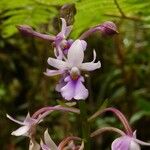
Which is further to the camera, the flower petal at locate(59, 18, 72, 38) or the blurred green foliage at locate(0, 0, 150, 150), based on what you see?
the blurred green foliage at locate(0, 0, 150, 150)

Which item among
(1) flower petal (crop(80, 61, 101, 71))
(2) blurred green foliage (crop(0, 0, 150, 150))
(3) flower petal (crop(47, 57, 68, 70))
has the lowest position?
(2) blurred green foliage (crop(0, 0, 150, 150))

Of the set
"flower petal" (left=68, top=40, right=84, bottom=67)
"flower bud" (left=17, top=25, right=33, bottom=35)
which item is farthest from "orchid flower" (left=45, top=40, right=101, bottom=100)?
"flower bud" (left=17, top=25, right=33, bottom=35)

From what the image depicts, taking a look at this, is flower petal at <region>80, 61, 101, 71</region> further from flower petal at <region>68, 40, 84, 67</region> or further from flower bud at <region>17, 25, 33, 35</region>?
flower bud at <region>17, 25, 33, 35</region>

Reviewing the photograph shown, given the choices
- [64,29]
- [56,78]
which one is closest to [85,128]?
[64,29]

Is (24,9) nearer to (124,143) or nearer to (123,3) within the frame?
(123,3)

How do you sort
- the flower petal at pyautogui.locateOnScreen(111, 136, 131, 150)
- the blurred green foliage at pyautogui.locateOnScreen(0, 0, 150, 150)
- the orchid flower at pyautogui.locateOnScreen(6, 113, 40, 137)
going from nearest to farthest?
the flower petal at pyautogui.locateOnScreen(111, 136, 131, 150), the orchid flower at pyautogui.locateOnScreen(6, 113, 40, 137), the blurred green foliage at pyautogui.locateOnScreen(0, 0, 150, 150)

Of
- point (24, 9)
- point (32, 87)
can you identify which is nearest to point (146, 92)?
point (32, 87)

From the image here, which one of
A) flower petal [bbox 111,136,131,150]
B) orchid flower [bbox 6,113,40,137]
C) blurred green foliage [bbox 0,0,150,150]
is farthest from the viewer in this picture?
blurred green foliage [bbox 0,0,150,150]
